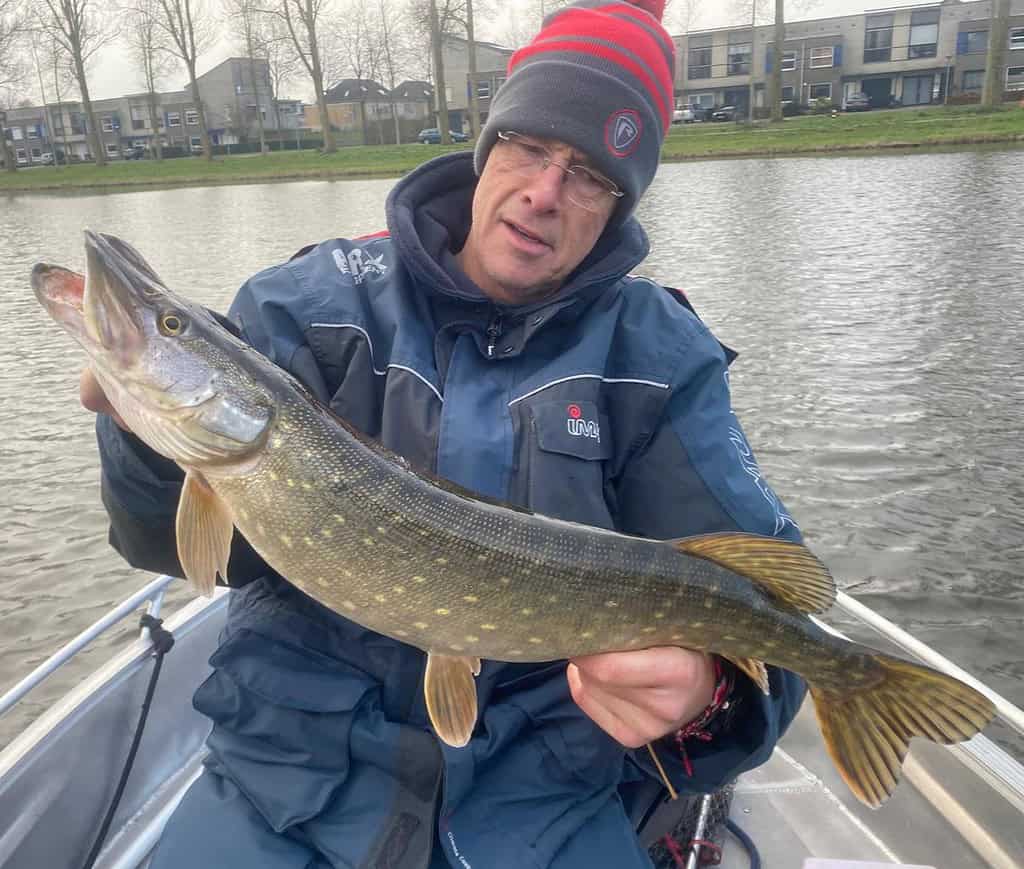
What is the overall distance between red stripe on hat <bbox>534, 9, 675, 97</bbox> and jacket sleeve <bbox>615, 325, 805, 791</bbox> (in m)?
0.94

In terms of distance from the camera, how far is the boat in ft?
7.43

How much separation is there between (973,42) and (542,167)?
63.7 metres

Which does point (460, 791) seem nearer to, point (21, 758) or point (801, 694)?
point (801, 694)

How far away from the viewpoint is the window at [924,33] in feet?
178

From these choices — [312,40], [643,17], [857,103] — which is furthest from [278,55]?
[643,17]

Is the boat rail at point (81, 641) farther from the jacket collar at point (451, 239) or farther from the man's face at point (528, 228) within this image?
the man's face at point (528, 228)

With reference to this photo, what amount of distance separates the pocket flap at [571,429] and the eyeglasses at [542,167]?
629 mm

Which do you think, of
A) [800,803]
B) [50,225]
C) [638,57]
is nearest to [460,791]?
[800,803]

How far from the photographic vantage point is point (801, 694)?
6.88 feet

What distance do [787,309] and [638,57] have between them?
7.82 meters

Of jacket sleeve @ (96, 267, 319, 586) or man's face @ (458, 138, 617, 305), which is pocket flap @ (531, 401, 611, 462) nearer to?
man's face @ (458, 138, 617, 305)

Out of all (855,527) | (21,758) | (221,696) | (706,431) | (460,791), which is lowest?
(855,527)

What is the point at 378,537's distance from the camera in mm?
1767

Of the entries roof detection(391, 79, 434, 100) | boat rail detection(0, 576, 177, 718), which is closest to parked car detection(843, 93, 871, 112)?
roof detection(391, 79, 434, 100)
